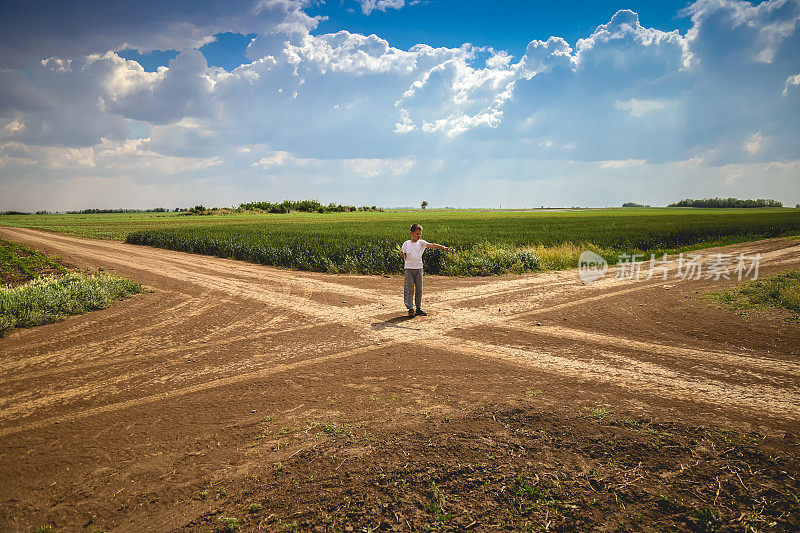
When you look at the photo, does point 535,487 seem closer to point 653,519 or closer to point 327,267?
point 653,519

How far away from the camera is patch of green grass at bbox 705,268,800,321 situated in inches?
418

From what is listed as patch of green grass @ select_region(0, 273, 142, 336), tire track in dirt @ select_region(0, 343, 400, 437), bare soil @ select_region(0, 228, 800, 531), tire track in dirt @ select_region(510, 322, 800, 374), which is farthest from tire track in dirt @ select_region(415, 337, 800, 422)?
patch of green grass @ select_region(0, 273, 142, 336)

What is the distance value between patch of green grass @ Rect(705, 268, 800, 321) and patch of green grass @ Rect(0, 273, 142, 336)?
17.3m

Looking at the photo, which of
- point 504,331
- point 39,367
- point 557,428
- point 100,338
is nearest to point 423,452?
point 557,428

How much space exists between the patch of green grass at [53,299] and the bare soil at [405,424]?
2.88ft

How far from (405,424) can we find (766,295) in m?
12.0

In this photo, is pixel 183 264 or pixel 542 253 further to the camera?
pixel 183 264

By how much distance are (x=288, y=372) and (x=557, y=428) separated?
167 inches

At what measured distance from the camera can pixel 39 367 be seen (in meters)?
7.40

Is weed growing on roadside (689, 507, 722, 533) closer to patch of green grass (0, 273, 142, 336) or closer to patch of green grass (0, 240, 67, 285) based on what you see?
patch of green grass (0, 273, 142, 336)

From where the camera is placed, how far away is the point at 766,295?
1154 centimetres

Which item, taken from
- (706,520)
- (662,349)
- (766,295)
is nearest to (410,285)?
→ (662,349)

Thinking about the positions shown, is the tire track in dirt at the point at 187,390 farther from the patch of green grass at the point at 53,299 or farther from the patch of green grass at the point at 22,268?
the patch of green grass at the point at 22,268

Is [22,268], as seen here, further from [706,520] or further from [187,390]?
[706,520]
